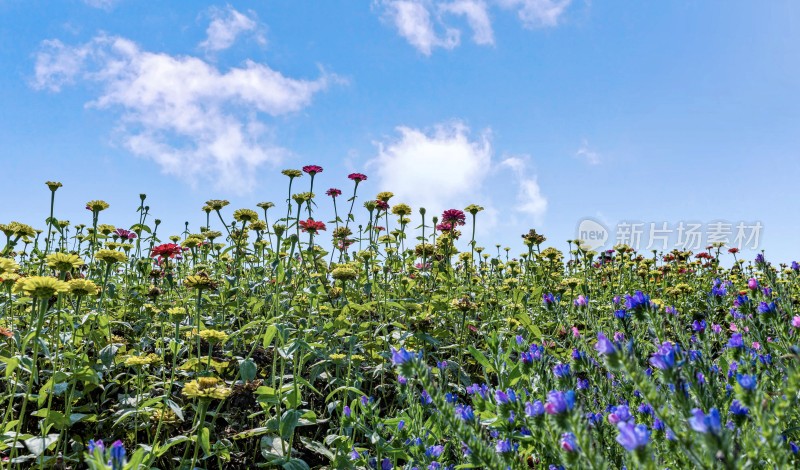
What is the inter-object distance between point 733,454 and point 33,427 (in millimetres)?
3883

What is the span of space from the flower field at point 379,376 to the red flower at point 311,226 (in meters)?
0.03

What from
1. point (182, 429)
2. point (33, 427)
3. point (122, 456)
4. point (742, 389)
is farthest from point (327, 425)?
point (742, 389)

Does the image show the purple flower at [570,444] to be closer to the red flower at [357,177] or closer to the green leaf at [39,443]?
the green leaf at [39,443]

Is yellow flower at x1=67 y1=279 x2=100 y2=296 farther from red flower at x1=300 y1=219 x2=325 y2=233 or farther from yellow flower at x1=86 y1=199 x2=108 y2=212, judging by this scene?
red flower at x1=300 y1=219 x2=325 y2=233

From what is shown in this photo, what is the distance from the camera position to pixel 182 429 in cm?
334

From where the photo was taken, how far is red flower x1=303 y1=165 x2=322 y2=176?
5168 millimetres

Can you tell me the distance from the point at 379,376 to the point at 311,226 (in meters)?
1.43

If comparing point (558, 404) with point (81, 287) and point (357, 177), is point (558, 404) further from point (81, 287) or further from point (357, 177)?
point (357, 177)

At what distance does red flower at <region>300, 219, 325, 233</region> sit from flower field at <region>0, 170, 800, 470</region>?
28mm

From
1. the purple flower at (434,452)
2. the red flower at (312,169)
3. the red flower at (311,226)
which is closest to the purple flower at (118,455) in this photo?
the purple flower at (434,452)

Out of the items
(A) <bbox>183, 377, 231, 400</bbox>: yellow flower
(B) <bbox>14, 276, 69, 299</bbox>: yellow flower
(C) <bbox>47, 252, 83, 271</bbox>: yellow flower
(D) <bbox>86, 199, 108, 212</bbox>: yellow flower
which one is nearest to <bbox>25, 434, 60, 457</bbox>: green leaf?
(B) <bbox>14, 276, 69, 299</bbox>: yellow flower

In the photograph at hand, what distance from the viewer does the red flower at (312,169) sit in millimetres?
5168

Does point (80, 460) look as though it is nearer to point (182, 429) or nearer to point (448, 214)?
point (182, 429)

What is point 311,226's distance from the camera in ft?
15.7
